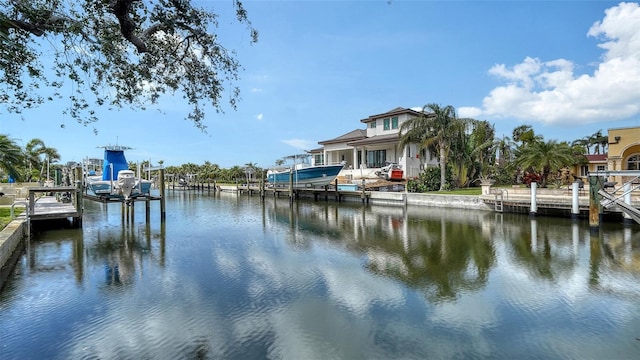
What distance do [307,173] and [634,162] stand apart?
81.4 ft

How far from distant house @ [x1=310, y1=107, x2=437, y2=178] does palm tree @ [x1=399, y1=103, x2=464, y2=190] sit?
2.44m

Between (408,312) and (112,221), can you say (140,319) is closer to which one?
(408,312)

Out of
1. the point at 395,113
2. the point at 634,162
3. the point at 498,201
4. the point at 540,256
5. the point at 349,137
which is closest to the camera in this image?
the point at 540,256

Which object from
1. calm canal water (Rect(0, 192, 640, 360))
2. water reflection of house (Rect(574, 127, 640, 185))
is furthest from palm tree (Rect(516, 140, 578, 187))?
calm canal water (Rect(0, 192, 640, 360))

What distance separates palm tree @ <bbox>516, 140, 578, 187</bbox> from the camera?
974 inches

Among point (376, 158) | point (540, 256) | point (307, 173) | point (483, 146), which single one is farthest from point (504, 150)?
point (540, 256)

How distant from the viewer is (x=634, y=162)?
25.3 m

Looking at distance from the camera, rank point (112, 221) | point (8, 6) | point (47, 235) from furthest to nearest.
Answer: point (112, 221) → point (47, 235) → point (8, 6)

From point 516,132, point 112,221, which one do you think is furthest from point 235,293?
point 516,132

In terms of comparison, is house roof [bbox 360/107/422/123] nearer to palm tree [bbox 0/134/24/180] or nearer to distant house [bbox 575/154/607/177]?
distant house [bbox 575/154/607/177]

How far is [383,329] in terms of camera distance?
618 cm

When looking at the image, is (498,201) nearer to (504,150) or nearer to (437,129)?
(437,129)

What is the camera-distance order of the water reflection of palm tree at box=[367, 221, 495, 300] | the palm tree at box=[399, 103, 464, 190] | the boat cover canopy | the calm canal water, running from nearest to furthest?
1. the calm canal water
2. the water reflection of palm tree at box=[367, 221, 495, 300]
3. the boat cover canopy
4. the palm tree at box=[399, 103, 464, 190]

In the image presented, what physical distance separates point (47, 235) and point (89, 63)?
12.1m
